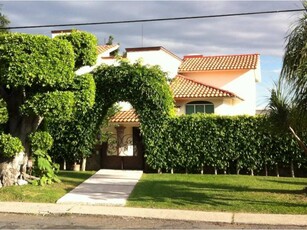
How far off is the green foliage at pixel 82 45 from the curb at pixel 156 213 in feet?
14.8

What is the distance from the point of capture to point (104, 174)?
49.3 feet

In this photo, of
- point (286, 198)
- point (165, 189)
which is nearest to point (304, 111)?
point (286, 198)

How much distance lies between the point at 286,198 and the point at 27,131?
7598mm

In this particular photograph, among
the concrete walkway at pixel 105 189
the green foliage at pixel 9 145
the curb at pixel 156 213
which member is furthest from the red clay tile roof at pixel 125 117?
the curb at pixel 156 213

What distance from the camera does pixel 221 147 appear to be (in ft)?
50.8

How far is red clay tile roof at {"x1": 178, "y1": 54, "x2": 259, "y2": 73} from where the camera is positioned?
30.0 metres

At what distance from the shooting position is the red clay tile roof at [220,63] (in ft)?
98.6

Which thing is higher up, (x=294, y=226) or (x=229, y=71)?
(x=229, y=71)

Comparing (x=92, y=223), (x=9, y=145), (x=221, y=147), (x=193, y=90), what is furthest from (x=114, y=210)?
(x=193, y=90)

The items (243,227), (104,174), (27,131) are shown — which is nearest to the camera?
(243,227)

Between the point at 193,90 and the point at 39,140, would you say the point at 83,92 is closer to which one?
the point at 39,140

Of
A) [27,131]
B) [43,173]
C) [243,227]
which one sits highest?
[27,131]

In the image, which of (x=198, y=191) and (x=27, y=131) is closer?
(x=198, y=191)

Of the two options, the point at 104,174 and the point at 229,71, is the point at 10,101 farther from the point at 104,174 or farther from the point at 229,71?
A: the point at 229,71
